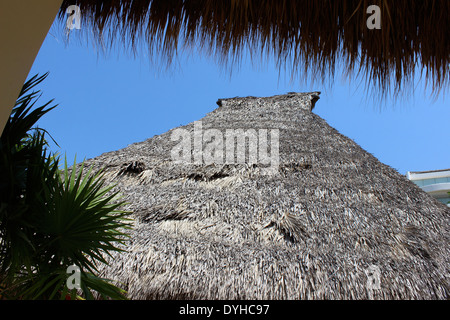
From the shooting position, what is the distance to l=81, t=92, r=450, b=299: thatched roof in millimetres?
2762

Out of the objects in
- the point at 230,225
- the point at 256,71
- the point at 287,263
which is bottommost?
the point at 287,263

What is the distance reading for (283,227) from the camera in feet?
10.7

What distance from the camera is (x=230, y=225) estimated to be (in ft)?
10.9

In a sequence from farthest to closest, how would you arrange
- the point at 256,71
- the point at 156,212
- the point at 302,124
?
the point at 302,124 < the point at 156,212 < the point at 256,71

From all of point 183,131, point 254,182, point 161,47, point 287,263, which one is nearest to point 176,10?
point 161,47

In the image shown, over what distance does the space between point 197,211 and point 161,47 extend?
7.27ft
